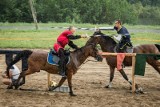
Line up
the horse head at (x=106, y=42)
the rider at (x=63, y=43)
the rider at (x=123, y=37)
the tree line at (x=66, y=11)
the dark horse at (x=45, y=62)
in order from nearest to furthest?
the rider at (x=63, y=43) < the dark horse at (x=45, y=62) < the rider at (x=123, y=37) < the horse head at (x=106, y=42) < the tree line at (x=66, y=11)

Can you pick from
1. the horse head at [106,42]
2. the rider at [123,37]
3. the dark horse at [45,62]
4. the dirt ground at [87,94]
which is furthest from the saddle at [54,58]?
→ the rider at [123,37]

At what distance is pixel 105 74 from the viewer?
17.1 m

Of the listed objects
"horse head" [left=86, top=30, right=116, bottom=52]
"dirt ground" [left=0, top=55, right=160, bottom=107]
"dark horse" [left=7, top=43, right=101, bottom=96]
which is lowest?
"dirt ground" [left=0, top=55, right=160, bottom=107]

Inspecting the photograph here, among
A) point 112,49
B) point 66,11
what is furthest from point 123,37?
point 66,11

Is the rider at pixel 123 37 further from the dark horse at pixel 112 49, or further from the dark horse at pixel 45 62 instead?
the dark horse at pixel 45 62

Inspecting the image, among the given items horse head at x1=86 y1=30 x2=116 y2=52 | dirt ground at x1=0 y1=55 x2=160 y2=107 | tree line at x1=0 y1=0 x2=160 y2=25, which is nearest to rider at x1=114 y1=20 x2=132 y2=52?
horse head at x1=86 y1=30 x2=116 y2=52

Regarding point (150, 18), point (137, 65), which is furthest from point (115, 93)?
point (150, 18)

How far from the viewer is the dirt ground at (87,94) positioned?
37.4 ft

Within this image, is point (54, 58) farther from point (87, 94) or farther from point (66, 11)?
point (66, 11)

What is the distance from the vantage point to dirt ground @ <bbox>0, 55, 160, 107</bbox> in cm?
1141

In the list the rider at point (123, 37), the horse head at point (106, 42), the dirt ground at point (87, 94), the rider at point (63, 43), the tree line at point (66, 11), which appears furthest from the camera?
the tree line at point (66, 11)

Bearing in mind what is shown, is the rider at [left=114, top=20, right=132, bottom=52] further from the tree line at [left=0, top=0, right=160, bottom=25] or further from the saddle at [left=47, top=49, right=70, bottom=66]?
the tree line at [left=0, top=0, right=160, bottom=25]

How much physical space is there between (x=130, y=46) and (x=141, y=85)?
5.54 ft

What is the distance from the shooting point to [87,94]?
42.1 ft
